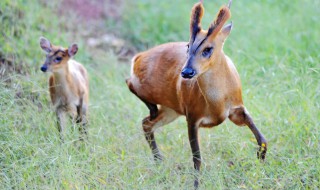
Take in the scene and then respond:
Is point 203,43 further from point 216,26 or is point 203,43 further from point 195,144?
point 195,144

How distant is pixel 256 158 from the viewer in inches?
260

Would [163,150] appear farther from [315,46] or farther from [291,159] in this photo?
[315,46]

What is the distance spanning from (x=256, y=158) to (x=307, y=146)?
0.52m

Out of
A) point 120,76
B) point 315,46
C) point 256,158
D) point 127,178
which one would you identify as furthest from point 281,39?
point 127,178

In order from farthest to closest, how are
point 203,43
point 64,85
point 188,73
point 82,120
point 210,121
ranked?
point 64,85, point 82,120, point 210,121, point 203,43, point 188,73

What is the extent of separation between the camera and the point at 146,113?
8492mm

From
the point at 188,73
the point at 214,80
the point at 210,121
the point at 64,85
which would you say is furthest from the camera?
the point at 64,85

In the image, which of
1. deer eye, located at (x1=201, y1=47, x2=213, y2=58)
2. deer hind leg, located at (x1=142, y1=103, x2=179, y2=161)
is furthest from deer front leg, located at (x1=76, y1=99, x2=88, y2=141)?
deer eye, located at (x1=201, y1=47, x2=213, y2=58)

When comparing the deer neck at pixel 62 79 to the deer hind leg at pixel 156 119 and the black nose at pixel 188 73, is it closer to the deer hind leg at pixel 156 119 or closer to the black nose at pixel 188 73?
the deer hind leg at pixel 156 119

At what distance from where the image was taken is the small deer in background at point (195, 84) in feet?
20.3

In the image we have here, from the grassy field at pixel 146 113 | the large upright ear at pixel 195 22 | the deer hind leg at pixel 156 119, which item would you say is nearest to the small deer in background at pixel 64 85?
the grassy field at pixel 146 113

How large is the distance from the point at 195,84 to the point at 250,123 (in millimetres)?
576

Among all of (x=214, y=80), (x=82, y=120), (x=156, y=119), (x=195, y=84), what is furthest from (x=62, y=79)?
(x=214, y=80)

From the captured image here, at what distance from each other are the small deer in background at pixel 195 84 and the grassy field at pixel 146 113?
26 centimetres
